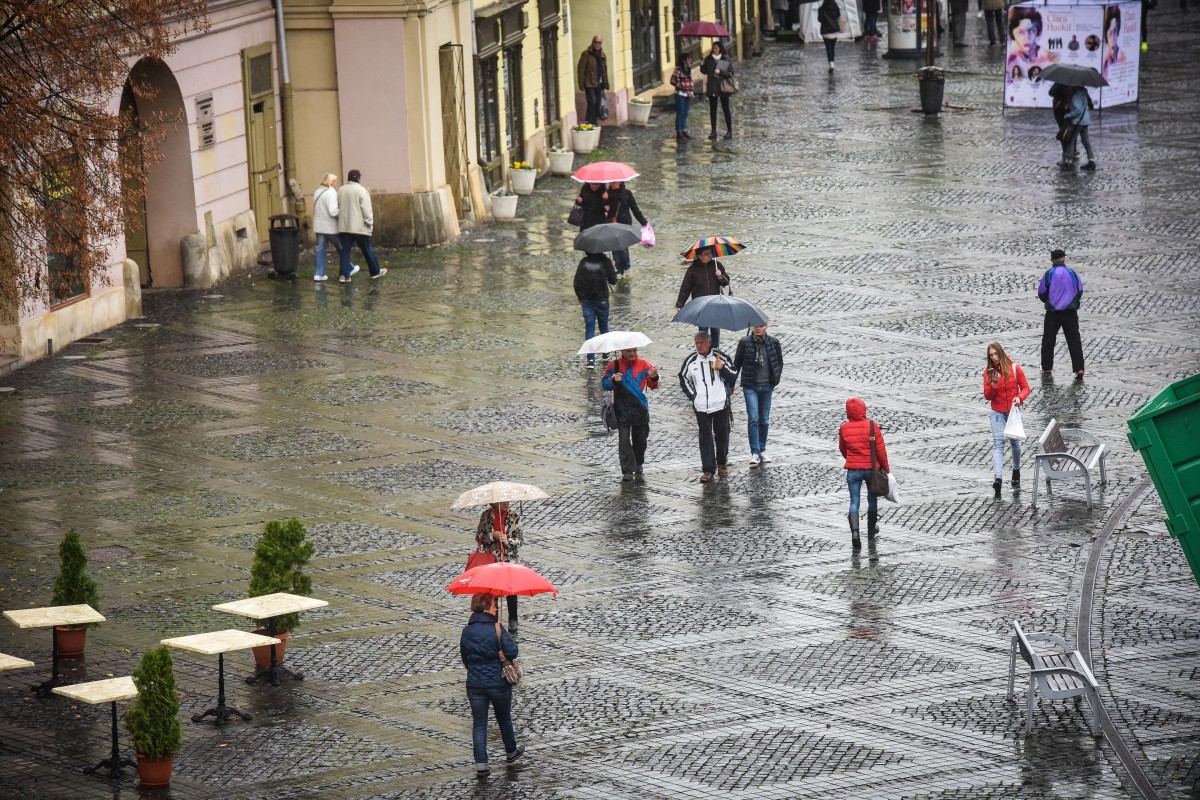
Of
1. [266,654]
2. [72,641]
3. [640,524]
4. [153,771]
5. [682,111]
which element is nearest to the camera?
[153,771]

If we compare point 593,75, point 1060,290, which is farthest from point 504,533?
point 593,75

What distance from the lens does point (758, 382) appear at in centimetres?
1802

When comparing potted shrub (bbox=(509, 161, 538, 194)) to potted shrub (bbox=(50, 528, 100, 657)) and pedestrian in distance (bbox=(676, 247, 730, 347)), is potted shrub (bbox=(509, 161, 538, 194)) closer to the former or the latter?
pedestrian in distance (bbox=(676, 247, 730, 347))

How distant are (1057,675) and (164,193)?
58.0 feet

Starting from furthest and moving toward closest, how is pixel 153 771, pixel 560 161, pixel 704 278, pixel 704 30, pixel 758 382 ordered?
pixel 704 30 → pixel 560 161 → pixel 704 278 → pixel 758 382 → pixel 153 771

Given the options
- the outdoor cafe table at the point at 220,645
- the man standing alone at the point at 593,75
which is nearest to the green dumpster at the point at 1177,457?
the outdoor cafe table at the point at 220,645

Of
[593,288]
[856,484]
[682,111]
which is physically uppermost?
[682,111]

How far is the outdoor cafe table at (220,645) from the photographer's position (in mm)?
12000

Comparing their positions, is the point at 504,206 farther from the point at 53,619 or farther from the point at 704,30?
the point at 53,619

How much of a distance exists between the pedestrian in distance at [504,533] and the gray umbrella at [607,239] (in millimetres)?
8231

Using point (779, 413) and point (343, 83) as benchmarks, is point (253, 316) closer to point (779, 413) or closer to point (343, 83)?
point (343, 83)

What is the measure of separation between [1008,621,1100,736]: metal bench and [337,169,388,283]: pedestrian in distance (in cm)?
1653

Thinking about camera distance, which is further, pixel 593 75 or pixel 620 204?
pixel 593 75

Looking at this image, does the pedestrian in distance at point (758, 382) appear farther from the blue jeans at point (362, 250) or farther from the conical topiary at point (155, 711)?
the blue jeans at point (362, 250)
